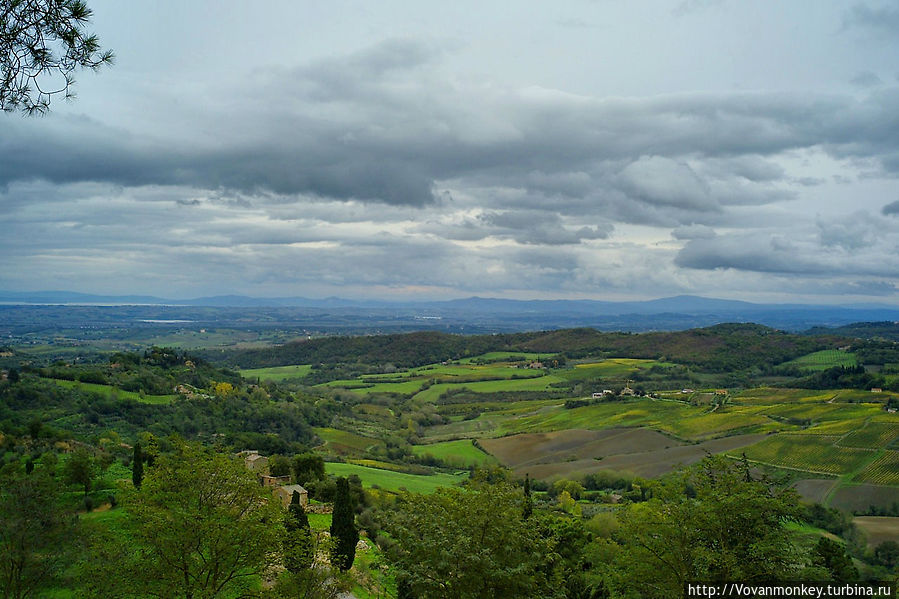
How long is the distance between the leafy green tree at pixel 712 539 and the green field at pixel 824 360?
412 ft

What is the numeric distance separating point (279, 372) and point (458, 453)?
94660mm

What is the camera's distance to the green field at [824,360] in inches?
5005

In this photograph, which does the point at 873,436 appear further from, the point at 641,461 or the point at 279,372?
the point at 279,372

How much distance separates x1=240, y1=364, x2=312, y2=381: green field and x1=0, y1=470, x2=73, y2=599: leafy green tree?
131m

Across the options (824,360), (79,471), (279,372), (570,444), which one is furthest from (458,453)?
(824,360)

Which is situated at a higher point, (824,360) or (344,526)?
(344,526)

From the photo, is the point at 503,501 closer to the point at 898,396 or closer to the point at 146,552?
the point at 146,552

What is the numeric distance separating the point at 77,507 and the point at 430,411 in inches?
3323

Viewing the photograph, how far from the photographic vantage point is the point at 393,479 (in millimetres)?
59875

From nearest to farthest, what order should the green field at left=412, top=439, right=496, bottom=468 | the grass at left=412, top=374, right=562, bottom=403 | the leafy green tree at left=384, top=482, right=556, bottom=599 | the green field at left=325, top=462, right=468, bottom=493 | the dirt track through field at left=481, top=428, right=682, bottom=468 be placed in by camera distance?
the leafy green tree at left=384, top=482, right=556, bottom=599, the green field at left=325, top=462, right=468, bottom=493, the green field at left=412, top=439, right=496, bottom=468, the dirt track through field at left=481, top=428, right=682, bottom=468, the grass at left=412, top=374, right=562, bottom=403

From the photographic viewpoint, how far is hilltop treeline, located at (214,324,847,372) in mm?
150125

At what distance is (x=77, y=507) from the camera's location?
3247 cm

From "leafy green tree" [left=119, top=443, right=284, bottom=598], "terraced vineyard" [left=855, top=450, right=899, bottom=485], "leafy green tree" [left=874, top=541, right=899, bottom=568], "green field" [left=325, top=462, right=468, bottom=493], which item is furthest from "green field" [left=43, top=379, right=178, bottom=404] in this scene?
"terraced vineyard" [left=855, top=450, right=899, bottom=485]

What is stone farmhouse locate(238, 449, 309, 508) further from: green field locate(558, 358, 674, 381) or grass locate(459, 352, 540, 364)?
grass locate(459, 352, 540, 364)
